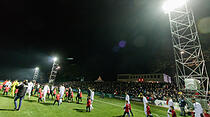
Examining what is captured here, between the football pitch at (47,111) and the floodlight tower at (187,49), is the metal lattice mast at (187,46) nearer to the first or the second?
the floodlight tower at (187,49)

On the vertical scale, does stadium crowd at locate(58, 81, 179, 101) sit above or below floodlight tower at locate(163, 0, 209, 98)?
below

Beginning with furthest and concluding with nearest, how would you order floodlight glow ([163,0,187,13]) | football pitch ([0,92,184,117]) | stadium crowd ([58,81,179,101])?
stadium crowd ([58,81,179,101]) → floodlight glow ([163,0,187,13]) → football pitch ([0,92,184,117])

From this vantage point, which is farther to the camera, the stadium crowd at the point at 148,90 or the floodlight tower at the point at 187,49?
the stadium crowd at the point at 148,90

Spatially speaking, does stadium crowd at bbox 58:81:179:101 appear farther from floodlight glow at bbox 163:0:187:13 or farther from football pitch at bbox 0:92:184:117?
floodlight glow at bbox 163:0:187:13

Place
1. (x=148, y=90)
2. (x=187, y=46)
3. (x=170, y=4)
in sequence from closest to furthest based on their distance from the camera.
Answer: (x=187, y=46) < (x=170, y=4) < (x=148, y=90)

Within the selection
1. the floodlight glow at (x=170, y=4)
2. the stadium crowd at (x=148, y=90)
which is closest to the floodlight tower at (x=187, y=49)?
the floodlight glow at (x=170, y=4)

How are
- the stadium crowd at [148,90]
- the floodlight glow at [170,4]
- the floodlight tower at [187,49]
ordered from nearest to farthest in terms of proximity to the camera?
the floodlight tower at [187,49] < the floodlight glow at [170,4] < the stadium crowd at [148,90]

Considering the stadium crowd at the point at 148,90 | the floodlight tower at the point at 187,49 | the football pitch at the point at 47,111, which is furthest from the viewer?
the stadium crowd at the point at 148,90

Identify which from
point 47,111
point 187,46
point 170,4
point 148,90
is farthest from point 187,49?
point 47,111

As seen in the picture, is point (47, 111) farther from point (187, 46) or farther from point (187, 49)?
point (187, 49)

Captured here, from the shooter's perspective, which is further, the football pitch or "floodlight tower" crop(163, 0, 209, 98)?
"floodlight tower" crop(163, 0, 209, 98)

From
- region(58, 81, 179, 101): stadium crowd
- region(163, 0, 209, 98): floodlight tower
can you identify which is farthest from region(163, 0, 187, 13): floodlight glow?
region(58, 81, 179, 101): stadium crowd

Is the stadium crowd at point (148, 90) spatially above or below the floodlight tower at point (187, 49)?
below

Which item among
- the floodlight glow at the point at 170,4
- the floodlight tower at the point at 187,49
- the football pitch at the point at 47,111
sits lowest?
the football pitch at the point at 47,111
